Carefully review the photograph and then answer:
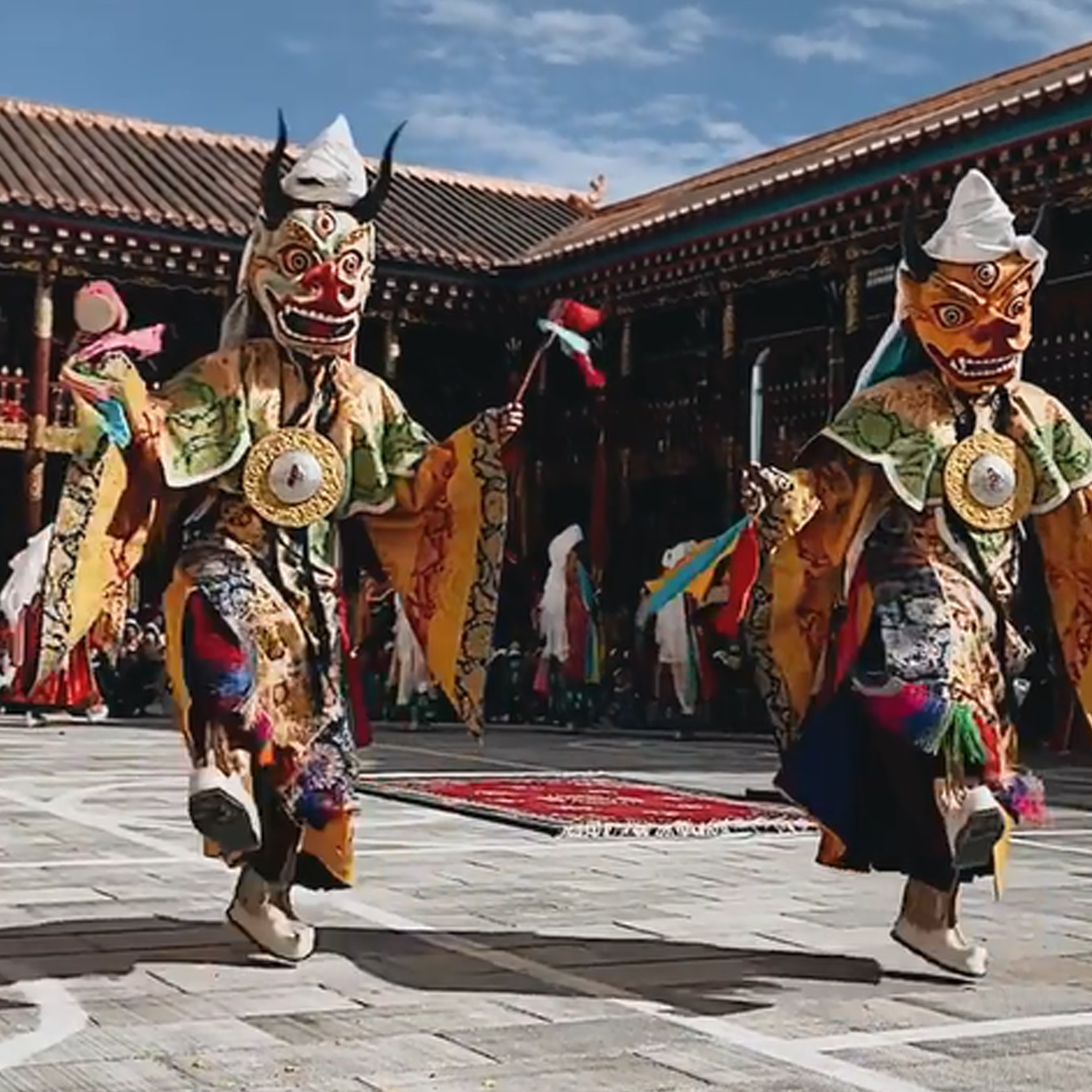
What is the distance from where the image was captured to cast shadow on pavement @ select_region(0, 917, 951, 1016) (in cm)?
450

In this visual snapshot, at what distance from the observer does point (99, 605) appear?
4582mm

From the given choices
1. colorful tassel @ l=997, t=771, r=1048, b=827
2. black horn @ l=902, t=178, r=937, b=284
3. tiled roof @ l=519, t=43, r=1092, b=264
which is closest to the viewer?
colorful tassel @ l=997, t=771, r=1048, b=827

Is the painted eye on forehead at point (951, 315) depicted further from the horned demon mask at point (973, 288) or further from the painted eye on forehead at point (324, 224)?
the painted eye on forehead at point (324, 224)

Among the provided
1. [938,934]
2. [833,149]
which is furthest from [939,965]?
[833,149]

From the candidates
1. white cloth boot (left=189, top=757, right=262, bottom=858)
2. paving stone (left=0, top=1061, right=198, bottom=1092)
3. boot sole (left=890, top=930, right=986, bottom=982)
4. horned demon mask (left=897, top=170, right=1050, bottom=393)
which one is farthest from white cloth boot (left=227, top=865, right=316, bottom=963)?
horned demon mask (left=897, top=170, right=1050, bottom=393)

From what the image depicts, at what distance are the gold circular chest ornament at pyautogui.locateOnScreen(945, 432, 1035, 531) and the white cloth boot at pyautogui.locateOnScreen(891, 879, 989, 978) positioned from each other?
0.94 metres

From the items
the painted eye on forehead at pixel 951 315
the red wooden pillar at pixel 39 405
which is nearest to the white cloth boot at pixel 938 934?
the painted eye on forehead at pixel 951 315

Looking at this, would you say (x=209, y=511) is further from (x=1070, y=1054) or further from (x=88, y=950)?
(x=1070, y=1054)

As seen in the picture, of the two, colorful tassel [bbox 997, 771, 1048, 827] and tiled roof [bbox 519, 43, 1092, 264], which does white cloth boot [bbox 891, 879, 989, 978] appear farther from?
tiled roof [bbox 519, 43, 1092, 264]

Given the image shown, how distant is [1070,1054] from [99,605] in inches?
95.9

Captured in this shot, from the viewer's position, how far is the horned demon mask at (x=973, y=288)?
16.1 feet

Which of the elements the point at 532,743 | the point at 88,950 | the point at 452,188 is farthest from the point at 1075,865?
the point at 452,188

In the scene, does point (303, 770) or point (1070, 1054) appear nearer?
point (1070, 1054)

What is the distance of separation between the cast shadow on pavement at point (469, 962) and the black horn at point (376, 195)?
195 cm
